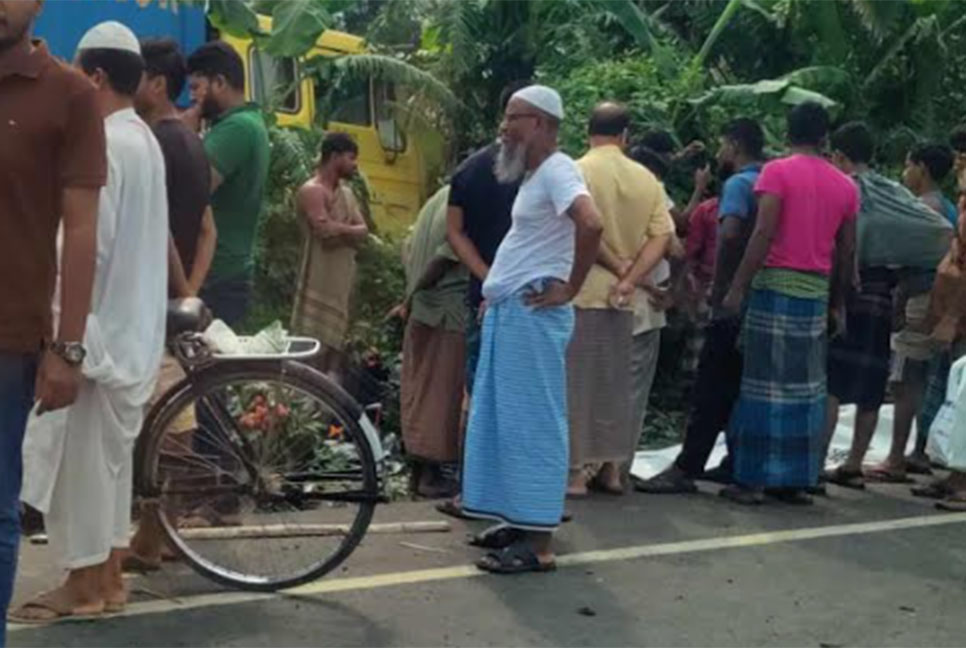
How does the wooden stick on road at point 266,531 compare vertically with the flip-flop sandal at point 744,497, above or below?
above

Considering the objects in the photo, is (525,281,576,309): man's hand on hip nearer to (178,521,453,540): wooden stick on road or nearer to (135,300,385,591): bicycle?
(135,300,385,591): bicycle

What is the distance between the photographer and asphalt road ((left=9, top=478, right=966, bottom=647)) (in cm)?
538

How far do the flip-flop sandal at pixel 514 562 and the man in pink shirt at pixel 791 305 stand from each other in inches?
73.8

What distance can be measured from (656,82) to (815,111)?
4.51 meters

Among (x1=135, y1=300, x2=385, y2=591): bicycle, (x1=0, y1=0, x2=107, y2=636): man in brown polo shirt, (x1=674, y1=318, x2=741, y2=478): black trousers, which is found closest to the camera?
(x1=0, y1=0, x2=107, y2=636): man in brown polo shirt

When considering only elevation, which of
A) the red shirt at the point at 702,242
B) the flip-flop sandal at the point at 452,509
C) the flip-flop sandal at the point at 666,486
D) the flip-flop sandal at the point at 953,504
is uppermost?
the red shirt at the point at 702,242

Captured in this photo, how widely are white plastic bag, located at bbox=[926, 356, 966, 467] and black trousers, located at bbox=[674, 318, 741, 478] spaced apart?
3.73ft

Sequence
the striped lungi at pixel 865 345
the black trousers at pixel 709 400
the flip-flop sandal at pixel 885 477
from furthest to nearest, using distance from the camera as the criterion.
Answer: the flip-flop sandal at pixel 885 477
the striped lungi at pixel 865 345
the black trousers at pixel 709 400

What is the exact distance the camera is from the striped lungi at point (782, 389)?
7766 mm

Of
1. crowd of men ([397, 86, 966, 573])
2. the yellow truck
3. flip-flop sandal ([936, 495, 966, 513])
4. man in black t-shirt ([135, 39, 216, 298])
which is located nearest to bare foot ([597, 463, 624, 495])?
crowd of men ([397, 86, 966, 573])

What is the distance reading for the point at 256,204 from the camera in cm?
663

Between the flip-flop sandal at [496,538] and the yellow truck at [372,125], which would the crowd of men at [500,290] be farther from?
the yellow truck at [372,125]

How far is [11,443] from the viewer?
4.18 meters

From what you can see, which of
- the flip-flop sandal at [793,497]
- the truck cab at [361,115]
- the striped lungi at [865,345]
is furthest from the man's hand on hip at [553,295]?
the truck cab at [361,115]
